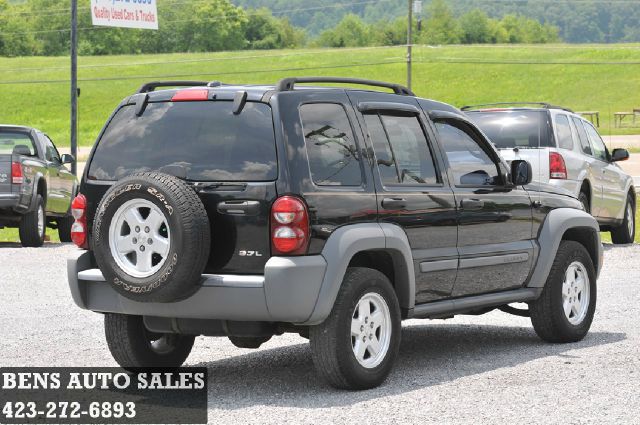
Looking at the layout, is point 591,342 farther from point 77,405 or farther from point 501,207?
point 77,405

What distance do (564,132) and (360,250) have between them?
9.65 metres

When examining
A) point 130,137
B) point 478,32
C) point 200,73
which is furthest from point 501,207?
point 478,32

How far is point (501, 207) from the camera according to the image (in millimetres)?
9133

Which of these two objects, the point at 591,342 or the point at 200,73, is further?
the point at 200,73

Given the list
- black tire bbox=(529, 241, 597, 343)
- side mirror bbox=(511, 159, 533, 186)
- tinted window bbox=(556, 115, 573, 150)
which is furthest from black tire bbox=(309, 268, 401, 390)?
tinted window bbox=(556, 115, 573, 150)

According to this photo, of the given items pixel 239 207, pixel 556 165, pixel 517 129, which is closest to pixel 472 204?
pixel 239 207

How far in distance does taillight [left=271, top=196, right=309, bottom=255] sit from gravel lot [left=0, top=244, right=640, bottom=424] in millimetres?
900

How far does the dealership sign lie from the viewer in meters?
51.7

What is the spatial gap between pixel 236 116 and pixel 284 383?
175cm

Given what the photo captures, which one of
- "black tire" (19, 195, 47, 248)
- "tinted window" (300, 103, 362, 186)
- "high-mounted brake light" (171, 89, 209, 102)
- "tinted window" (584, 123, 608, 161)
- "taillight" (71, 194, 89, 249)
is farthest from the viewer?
"black tire" (19, 195, 47, 248)

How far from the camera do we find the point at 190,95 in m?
7.74

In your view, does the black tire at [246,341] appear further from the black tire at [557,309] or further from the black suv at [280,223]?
the black tire at [557,309]

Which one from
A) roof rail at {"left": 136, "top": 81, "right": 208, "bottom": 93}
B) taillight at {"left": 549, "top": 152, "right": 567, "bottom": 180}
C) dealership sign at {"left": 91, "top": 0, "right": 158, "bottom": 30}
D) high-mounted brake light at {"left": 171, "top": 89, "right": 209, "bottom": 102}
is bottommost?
taillight at {"left": 549, "top": 152, "right": 567, "bottom": 180}

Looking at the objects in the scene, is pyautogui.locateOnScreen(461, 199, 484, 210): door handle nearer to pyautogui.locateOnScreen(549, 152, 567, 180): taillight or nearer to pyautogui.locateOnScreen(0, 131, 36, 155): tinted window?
pyautogui.locateOnScreen(549, 152, 567, 180): taillight
